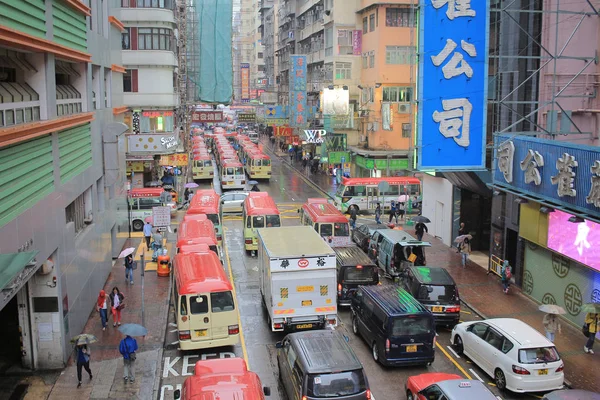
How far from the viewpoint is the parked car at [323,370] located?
1327 cm

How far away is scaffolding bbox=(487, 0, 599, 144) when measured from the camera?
70.0ft

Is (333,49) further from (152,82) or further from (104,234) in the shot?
(104,234)

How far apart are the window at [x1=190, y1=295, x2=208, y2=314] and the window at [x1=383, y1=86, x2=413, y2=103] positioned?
3664 centimetres

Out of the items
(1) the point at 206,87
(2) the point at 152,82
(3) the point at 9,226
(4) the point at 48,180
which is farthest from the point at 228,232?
(1) the point at 206,87

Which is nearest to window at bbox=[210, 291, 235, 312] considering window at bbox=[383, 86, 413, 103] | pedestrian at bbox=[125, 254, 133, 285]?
pedestrian at bbox=[125, 254, 133, 285]

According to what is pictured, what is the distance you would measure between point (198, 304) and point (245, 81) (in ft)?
398

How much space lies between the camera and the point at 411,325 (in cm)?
1677

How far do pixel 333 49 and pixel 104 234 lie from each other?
36.0 metres

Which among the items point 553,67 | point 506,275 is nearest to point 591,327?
point 506,275

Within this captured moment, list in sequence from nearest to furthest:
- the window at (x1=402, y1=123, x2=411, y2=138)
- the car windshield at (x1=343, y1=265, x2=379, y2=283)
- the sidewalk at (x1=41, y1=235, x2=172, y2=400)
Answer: the sidewalk at (x1=41, y1=235, x2=172, y2=400) → the car windshield at (x1=343, y1=265, x2=379, y2=283) → the window at (x1=402, y1=123, x2=411, y2=138)

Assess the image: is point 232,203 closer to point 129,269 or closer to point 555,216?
point 129,269

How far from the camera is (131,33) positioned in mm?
45188

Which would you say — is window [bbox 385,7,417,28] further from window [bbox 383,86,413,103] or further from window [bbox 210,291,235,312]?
window [bbox 210,291,235,312]

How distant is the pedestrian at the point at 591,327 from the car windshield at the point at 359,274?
676 cm
